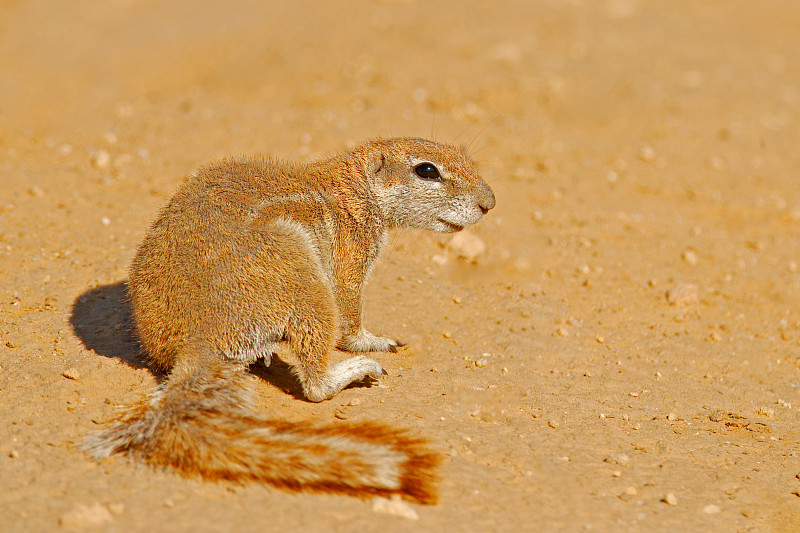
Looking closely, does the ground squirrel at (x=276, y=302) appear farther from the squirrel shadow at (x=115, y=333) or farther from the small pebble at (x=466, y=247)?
the small pebble at (x=466, y=247)

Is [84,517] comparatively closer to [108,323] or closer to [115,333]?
[115,333]

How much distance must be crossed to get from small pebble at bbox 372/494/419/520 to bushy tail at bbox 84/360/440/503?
75 mm

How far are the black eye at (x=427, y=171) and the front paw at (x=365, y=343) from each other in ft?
3.76

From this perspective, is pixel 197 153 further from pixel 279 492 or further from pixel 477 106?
pixel 279 492

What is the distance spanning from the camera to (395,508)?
3562 mm

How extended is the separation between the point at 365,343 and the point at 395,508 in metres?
1.93

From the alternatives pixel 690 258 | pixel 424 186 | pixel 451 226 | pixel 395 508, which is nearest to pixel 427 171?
pixel 424 186

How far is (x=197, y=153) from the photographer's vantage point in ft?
29.0

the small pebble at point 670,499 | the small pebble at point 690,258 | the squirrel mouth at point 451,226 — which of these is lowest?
the small pebble at point 670,499

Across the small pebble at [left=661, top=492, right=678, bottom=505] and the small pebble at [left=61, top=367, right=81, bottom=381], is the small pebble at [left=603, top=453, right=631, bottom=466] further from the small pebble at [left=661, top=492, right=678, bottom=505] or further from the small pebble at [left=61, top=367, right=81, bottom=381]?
the small pebble at [left=61, top=367, right=81, bottom=381]

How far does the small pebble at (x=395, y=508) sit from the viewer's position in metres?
3.55

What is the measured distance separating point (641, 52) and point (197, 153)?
7460 mm

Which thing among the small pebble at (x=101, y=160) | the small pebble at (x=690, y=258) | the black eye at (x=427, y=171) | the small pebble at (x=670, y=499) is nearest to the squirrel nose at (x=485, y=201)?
the black eye at (x=427, y=171)

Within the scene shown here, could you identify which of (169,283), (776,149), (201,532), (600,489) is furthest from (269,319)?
(776,149)
